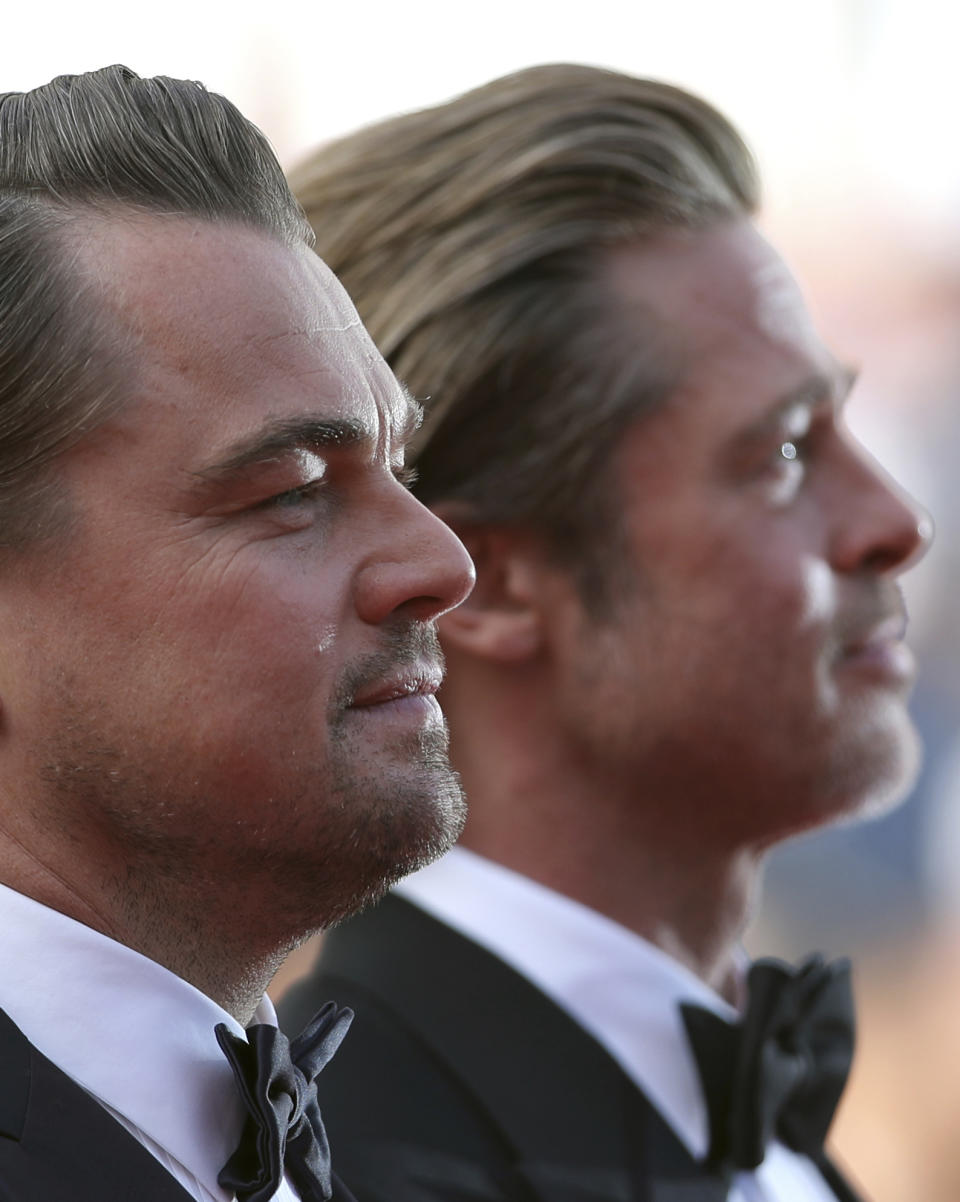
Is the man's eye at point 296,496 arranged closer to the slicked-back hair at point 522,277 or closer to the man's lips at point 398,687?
the man's lips at point 398,687

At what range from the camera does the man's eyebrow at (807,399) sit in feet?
Answer: 6.91

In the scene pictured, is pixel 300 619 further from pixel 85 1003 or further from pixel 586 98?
pixel 586 98

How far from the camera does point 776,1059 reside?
2010mm

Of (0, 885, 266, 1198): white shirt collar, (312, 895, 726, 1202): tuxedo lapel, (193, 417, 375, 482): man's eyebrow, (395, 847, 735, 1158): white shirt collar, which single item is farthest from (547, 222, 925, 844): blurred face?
(0, 885, 266, 1198): white shirt collar

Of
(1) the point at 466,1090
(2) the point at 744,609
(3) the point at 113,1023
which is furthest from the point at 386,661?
(2) the point at 744,609

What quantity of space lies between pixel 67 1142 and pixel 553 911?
0.98 meters

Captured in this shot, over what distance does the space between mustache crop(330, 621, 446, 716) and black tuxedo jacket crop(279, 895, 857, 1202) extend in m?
0.62

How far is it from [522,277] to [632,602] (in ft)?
1.45

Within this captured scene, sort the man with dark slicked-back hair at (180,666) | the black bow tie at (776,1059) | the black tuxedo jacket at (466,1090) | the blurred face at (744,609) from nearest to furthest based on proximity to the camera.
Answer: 1. the man with dark slicked-back hair at (180,666)
2. the black tuxedo jacket at (466,1090)
3. the black bow tie at (776,1059)
4. the blurred face at (744,609)

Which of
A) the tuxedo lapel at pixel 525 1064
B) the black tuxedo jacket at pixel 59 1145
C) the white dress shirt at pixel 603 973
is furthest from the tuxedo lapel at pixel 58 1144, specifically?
the white dress shirt at pixel 603 973

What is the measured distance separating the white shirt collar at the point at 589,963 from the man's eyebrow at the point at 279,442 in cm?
82

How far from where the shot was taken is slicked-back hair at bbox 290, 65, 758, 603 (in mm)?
2129

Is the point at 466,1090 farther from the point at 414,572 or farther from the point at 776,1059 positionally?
the point at 414,572

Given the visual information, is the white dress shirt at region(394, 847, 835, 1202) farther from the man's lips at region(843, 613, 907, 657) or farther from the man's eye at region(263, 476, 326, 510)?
the man's eye at region(263, 476, 326, 510)
